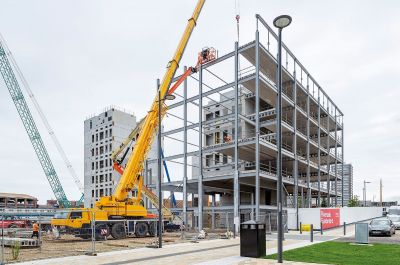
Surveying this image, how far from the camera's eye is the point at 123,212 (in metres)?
29.0

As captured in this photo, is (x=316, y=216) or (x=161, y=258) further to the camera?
(x=316, y=216)

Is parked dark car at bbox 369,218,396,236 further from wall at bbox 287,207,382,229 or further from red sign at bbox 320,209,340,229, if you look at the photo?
wall at bbox 287,207,382,229

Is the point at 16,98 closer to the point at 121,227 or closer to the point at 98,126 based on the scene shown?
the point at 98,126

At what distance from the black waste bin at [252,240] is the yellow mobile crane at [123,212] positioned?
1323cm

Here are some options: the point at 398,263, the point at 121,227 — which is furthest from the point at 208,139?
the point at 398,263

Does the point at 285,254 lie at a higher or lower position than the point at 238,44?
lower

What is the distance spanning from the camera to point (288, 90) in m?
51.8

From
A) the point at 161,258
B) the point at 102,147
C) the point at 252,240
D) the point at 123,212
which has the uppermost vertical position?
the point at 102,147

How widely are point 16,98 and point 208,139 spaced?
41.7 m

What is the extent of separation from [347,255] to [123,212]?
56.3 feet

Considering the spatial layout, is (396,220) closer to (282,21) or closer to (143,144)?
(143,144)

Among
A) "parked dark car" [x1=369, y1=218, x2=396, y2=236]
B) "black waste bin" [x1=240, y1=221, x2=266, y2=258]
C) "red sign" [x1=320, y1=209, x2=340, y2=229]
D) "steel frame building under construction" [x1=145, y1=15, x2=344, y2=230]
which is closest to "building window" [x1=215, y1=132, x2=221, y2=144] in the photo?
"steel frame building under construction" [x1=145, y1=15, x2=344, y2=230]

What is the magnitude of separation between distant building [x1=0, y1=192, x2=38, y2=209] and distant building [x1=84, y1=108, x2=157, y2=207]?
535 inches

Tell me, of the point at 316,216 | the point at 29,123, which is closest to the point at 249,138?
the point at 316,216
